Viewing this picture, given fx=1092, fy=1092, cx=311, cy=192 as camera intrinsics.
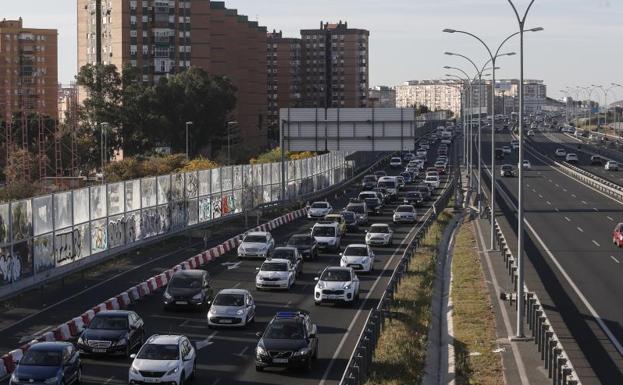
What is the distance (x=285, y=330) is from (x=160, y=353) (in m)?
3.52

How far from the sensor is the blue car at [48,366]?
71.0 ft

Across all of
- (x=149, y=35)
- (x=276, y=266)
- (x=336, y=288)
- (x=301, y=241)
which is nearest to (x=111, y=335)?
(x=336, y=288)

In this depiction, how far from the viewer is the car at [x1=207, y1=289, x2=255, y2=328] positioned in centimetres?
3038

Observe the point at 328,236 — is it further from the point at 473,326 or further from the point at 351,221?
the point at 473,326

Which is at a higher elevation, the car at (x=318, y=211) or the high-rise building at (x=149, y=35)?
the high-rise building at (x=149, y=35)

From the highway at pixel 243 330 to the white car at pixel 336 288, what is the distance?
36 centimetres

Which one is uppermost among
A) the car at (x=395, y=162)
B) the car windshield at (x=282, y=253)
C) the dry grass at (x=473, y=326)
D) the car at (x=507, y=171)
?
the car at (x=395, y=162)

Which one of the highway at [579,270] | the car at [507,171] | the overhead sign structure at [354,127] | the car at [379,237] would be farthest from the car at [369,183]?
the car at [379,237]

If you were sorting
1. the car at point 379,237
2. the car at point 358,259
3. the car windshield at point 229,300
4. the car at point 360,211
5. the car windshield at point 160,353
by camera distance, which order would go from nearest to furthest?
the car windshield at point 160,353, the car windshield at point 229,300, the car at point 358,259, the car at point 379,237, the car at point 360,211

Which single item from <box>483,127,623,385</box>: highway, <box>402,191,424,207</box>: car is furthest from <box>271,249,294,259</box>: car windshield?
<box>402,191,424,207</box>: car

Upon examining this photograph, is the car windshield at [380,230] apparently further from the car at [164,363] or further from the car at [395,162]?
the car at [395,162]

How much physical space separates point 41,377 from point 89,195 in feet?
70.2

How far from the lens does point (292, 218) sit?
71625 mm

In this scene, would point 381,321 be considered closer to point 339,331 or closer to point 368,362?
point 339,331
